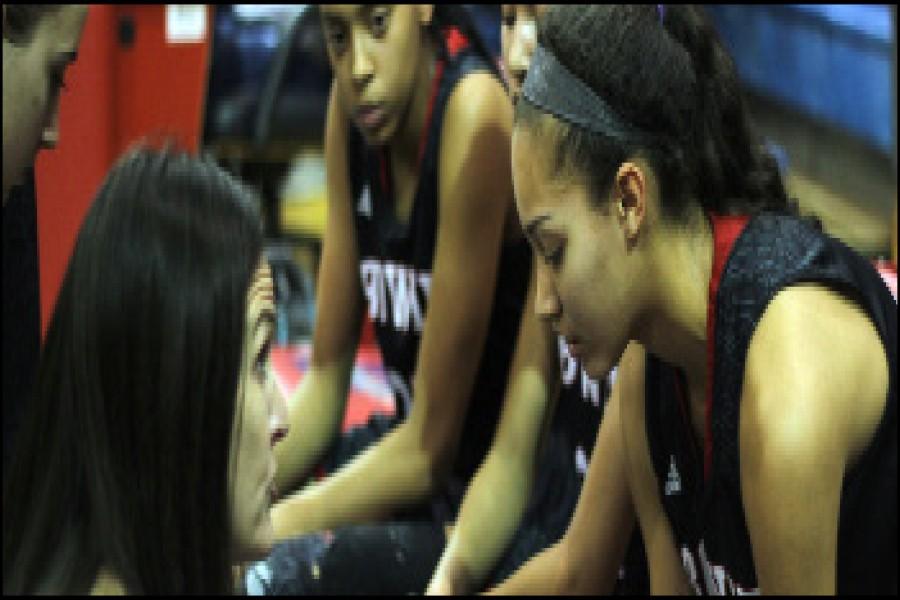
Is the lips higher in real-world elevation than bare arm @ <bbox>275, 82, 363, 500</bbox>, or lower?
higher

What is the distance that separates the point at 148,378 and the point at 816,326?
0.60 meters

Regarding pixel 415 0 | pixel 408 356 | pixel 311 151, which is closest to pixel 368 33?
pixel 415 0

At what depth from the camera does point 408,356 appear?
7.61 feet

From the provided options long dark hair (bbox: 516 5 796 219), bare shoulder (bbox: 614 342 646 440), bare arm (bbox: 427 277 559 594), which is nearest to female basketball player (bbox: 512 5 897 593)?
long dark hair (bbox: 516 5 796 219)

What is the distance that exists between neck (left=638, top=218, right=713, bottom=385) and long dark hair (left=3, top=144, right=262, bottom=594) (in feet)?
1.72

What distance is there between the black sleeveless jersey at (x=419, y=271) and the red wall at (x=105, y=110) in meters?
0.27

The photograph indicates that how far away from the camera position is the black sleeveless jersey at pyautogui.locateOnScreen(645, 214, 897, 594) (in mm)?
1408

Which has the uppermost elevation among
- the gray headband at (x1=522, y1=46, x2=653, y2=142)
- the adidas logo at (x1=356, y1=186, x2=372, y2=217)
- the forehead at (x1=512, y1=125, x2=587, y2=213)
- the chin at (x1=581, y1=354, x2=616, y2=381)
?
the gray headband at (x1=522, y1=46, x2=653, y2=142)

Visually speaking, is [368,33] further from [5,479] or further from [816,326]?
[5,479]

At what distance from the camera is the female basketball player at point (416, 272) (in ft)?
6.88

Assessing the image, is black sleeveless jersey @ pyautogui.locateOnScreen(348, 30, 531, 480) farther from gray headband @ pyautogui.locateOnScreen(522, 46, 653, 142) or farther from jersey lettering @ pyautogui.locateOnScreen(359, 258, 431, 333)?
gray headband @ pyautogui.locateOnScreen(522, 46, 653, 142)

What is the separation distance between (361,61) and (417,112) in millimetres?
106

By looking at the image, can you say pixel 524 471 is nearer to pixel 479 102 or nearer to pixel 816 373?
pixel 479 102

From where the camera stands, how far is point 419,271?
2.22m
